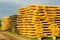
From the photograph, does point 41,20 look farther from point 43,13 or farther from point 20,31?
point 20,31

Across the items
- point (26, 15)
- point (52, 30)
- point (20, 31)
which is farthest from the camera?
point (20, 31)

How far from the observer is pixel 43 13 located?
49.2 feet

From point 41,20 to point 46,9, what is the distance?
0.88 metres

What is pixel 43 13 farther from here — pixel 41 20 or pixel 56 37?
pixel 56 37

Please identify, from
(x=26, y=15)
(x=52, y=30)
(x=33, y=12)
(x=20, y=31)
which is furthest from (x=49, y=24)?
(x=20, y=31)

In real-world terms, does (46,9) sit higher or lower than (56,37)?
higher

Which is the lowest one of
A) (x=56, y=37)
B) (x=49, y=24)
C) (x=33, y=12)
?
(x=56, y=37)

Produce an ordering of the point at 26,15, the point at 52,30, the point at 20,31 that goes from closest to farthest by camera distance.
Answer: the point at 52,30
the point at 26,15
the point at 20,31

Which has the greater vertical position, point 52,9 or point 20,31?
point 52,9

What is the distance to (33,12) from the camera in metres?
15.5

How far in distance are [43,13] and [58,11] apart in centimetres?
126

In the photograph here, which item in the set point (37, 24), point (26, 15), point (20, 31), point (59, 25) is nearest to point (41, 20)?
point (37, 24)

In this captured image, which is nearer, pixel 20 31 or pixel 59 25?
pixel 59 25

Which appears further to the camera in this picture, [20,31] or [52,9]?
[20,31]
